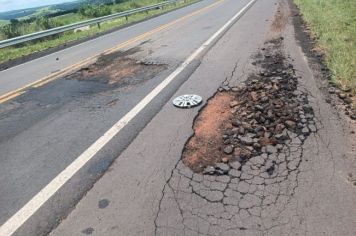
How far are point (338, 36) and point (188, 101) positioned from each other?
6268 millimetres

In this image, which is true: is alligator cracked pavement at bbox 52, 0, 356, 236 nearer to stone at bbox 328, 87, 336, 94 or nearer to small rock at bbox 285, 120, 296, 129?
small rock at bbox 285, 120, 296, 129

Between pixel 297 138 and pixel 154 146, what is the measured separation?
189 cm

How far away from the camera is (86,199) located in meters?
3.59

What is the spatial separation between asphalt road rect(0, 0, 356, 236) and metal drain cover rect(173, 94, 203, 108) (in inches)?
5.6

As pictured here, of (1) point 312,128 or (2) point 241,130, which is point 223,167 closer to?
(2) point 241,130

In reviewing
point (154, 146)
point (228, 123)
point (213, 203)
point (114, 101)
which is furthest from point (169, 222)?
point (114, 101)

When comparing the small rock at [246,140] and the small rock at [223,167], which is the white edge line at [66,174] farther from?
the small rock at [246,140]

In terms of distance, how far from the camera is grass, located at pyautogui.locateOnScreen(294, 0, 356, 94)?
6.59 meters

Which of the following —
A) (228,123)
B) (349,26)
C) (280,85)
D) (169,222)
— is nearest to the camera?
(169,222)

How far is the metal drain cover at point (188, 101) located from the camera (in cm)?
578

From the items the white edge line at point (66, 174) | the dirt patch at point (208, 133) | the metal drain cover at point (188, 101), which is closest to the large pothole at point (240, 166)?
the dirt patch at point (208, 133)

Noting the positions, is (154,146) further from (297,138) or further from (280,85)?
(280,85)

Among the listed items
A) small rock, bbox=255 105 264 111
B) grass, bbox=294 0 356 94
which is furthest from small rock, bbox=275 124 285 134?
grass, bbox=294 0 356 94

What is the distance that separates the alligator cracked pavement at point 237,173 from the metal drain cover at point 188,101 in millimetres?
180
